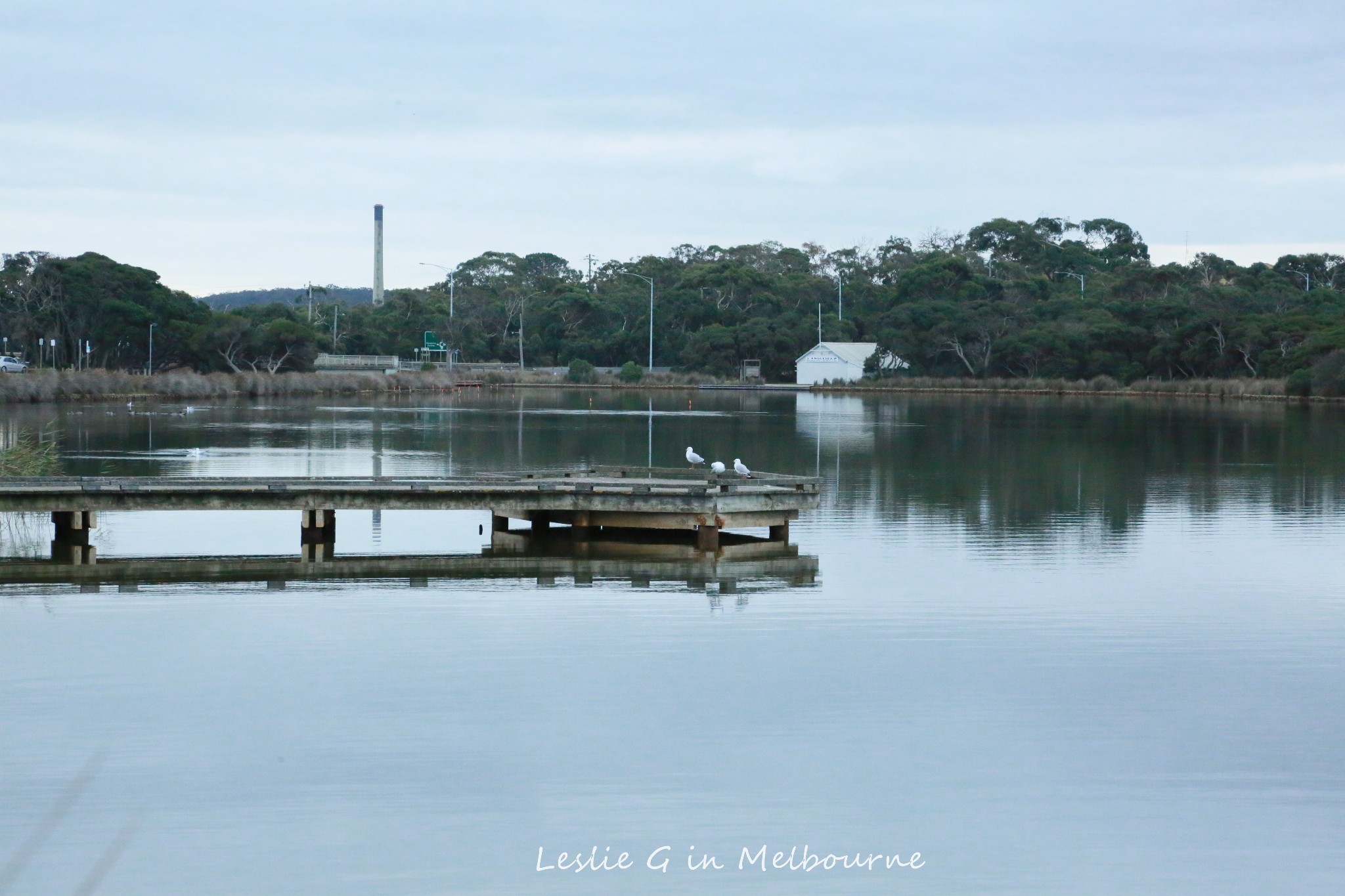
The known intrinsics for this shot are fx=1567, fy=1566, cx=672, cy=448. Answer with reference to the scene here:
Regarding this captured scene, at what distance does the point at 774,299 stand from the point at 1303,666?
114 m

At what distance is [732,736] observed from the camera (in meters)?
12.6

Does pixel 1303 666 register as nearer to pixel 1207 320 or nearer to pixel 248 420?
pixel 248 420

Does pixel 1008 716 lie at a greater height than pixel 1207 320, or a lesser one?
lesser

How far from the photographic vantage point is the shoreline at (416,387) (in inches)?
2751

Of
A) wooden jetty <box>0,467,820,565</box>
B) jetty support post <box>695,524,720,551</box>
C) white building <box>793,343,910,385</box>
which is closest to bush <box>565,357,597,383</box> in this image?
white building <box>793,343,910,385</box>

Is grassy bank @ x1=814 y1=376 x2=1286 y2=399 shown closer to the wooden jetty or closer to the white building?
the white building

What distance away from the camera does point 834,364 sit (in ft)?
386

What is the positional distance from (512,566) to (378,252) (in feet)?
444

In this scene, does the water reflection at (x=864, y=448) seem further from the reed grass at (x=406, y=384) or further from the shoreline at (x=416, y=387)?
the reed grass at (x=406, y=384)

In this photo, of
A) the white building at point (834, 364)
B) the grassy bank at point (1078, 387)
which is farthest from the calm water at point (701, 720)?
the white building at point (834, 364)

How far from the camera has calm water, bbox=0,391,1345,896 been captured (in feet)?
33.1

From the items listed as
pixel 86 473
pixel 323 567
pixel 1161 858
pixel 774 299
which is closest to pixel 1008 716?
A: pixel 1161 858

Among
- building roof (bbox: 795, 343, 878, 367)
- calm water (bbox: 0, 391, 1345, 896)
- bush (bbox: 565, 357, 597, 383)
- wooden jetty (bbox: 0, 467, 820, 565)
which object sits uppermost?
building roof (bbox: 795, 343, 878, 367)

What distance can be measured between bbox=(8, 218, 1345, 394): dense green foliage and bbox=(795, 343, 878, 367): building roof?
2.66m
